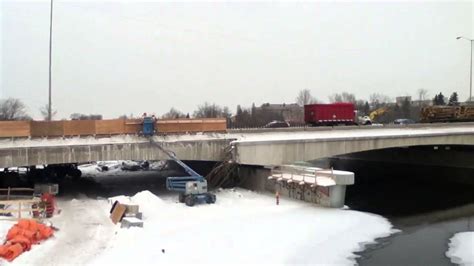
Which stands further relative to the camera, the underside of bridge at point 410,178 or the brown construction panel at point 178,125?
the underside of bridge at point 410,178

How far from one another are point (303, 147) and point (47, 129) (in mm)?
17945

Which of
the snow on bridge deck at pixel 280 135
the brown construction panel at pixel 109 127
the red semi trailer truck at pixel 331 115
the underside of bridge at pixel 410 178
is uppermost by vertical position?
the red semi trailer truck at pixel 331 115

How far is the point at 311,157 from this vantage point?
125ft

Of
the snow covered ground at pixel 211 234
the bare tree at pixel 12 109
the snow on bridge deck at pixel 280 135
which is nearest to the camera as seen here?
the snow covered ground at pixel 211 234

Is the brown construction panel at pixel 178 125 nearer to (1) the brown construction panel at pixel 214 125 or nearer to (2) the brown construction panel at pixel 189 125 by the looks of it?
(2) the brown construction panel at pixel 189 125

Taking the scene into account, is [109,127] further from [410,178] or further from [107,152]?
[410,178]

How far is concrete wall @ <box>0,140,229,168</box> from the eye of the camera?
30344 millimetres

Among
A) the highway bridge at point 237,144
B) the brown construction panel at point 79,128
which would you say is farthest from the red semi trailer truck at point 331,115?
the brown construction panel at point 79,128

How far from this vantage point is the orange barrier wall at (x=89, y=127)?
3206cm

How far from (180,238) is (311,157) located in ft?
62.2

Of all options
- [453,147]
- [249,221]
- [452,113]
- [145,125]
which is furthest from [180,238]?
[452,113]

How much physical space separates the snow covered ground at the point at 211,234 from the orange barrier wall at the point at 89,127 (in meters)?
4.91

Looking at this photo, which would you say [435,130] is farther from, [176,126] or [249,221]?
[249,221]

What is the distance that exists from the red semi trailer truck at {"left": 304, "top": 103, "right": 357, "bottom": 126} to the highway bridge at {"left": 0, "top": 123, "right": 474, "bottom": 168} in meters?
8.61
